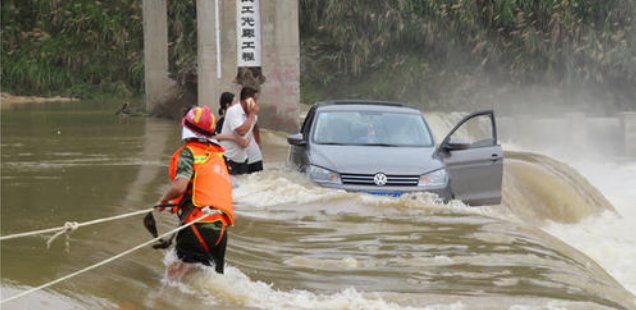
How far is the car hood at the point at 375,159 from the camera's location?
1192cm

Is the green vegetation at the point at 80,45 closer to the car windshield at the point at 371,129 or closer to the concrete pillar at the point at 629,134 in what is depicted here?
the concrete pillar at the point at 629,134

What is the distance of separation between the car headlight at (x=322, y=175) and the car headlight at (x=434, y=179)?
928 millimetres

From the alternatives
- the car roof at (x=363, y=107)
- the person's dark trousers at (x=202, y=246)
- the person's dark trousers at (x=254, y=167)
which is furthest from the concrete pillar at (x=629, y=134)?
the person's dark trousers at (x=202, y=246)

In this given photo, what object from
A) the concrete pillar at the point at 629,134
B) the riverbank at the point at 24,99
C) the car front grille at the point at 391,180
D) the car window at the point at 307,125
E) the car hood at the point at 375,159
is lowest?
the concrete pillar at the point at 629,134

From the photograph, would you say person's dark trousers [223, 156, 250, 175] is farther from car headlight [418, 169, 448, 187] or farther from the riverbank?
the riverbank

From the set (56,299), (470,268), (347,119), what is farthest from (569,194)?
(56,299)

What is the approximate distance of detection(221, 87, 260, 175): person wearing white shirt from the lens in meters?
12.4

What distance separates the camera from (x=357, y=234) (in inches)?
404

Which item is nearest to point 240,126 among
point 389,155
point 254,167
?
point 254,167

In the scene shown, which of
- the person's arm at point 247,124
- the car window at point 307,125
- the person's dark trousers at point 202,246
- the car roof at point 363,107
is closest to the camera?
the person's dark trousers at point 202,246

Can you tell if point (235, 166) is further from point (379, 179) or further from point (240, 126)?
point (379, 179)

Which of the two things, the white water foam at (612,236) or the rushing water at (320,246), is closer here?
the rushing water at (320,246)

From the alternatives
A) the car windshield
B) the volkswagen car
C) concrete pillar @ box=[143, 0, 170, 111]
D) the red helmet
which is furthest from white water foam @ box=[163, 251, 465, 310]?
concrete pillar @ box=[143, 0, 170, 111]

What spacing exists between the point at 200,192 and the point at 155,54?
20.2m
